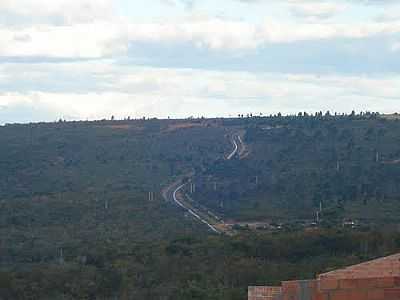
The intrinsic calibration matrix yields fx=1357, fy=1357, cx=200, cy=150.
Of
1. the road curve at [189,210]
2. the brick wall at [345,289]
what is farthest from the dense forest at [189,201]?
the brick wall at [345,289]

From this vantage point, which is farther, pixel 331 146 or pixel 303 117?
pixel 303 117

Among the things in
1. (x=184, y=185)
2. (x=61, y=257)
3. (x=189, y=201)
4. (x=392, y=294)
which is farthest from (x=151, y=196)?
(x=392, y=294)

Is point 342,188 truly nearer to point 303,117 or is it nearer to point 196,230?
point 196,230

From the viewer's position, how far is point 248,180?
3381 inches

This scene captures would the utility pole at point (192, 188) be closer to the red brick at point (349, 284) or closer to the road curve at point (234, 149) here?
the road curve at point (234, 149)

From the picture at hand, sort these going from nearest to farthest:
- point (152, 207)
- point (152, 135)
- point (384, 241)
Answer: point (384, 241), point (152, 207), point (152, 135)

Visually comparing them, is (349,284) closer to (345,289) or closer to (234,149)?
(345,289)

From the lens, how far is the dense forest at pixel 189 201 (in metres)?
43.1

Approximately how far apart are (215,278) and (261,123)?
6847 cm

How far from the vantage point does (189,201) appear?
265 feet

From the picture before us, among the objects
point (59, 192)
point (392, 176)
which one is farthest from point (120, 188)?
point (392, 176)

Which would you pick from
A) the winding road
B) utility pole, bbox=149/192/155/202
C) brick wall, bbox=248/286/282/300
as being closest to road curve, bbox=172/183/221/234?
the winding road

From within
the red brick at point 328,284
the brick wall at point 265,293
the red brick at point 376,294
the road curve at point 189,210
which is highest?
the red brick at point 328,284

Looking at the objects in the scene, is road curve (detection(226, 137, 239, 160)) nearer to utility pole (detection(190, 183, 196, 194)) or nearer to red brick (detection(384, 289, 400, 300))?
utility pole (detection(190, 183, 196, 194))
